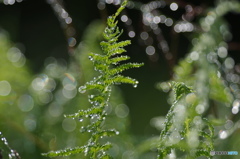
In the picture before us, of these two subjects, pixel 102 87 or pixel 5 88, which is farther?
pixel 5 88

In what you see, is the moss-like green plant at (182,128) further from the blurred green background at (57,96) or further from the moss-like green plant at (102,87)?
the blurred green background at (57,96)

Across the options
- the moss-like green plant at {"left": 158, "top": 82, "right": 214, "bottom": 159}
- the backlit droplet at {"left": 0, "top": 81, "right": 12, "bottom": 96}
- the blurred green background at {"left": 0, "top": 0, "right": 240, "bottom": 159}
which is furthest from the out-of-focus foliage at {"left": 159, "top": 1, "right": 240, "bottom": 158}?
the backlit droplet at {"left": 0, "top": 81, "right": 12, "bottom": 96}

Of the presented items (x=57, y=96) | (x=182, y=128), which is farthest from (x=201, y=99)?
(x=57, y=96)

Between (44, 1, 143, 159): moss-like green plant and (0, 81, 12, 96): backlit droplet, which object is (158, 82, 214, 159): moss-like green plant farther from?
(0, 81, 12, 96): backlit droplet

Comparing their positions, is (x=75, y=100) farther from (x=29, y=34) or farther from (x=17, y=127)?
(x=29, y=34)

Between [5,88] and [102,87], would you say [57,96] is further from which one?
[102,87]

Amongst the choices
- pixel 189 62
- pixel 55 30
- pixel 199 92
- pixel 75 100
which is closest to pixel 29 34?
pixel 55 30

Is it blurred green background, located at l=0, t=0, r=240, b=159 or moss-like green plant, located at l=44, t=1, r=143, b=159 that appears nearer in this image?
moss-like green plant, located at l=44, t=1, r=143, b=159

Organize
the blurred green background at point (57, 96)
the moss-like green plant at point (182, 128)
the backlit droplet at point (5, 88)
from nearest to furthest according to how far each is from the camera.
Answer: the moss-like green plant at point (182, 128)
the blurred green background at point (57, 96)
the backlit droplet at point (5, 88)

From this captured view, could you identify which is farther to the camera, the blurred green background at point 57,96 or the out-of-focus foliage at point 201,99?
the blurred green background at point 57,96

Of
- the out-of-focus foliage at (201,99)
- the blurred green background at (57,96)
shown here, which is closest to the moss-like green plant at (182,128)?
the out-of-focus foliage at (201,99)

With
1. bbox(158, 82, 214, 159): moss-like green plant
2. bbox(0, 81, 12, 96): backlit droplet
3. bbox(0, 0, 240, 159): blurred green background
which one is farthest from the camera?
bbox(0, 81, 12, 96): backlit droplet
